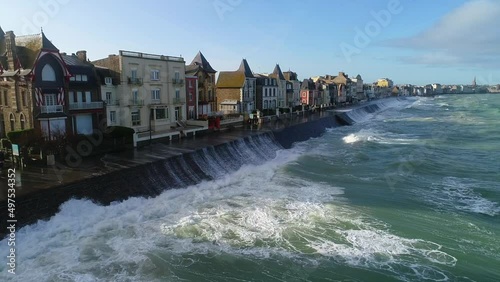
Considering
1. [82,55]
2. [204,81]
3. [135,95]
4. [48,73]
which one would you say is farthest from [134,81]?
[204,81]

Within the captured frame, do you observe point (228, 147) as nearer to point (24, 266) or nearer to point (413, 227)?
point (413, 227)

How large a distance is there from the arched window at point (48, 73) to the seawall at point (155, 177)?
36.7ft

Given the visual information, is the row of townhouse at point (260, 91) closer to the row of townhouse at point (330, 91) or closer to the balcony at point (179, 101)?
the row of townhouse at point (330, 91)

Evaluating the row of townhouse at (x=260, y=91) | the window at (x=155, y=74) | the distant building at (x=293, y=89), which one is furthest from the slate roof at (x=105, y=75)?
the distant building at (x=293, y=89)

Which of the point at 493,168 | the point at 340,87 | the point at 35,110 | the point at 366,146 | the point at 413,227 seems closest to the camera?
the point at 413,227

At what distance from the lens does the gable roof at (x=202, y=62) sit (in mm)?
50156

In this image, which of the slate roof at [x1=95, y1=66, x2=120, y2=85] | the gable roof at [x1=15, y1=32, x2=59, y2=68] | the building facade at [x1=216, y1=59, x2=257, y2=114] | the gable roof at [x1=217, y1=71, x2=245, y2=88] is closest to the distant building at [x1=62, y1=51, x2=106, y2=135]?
the slate roof at [x1=95, y1=66, x2=120, y2=85]

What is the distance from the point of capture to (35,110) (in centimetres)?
2592

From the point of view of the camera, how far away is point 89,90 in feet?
104

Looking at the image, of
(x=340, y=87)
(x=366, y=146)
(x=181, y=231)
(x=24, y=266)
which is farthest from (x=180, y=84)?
(x=340, y=87)

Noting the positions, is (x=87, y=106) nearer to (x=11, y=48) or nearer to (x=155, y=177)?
(x=11, y=48)

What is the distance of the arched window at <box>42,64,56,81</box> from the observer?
2636 cm

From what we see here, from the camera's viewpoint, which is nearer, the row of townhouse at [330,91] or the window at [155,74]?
the window at [155,74]

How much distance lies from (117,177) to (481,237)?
714 inches
